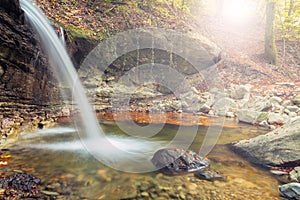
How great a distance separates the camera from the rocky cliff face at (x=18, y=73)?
4.07 m

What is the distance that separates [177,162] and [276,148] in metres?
1.85

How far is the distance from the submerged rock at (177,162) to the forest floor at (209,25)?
522 cm

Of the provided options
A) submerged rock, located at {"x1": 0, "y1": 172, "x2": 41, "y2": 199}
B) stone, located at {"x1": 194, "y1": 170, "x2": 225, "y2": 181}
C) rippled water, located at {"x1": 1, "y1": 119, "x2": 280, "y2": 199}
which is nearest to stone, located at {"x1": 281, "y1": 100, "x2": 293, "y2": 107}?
rippled water, located at {"x1": 1, "y1": 119, "x2": 280, "y2": 199}

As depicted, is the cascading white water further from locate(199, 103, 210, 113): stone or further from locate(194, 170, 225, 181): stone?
locate(199, 103, 210, 113): stone

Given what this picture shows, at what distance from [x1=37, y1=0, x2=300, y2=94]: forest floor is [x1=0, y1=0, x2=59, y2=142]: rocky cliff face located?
205 cm

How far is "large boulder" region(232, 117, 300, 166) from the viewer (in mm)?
3469

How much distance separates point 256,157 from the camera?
12.5 ft

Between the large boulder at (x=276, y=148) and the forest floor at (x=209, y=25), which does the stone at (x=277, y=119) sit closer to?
the large boulder at (x=276, y=148)

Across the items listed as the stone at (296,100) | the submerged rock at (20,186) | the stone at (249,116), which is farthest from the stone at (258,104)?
the submerged rock at (20,186)

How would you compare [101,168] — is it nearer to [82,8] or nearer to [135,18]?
[82,8]

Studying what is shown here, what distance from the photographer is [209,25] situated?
61.7ft

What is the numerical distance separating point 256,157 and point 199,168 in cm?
125

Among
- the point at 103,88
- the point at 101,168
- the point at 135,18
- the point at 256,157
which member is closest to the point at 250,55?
the point at 135,18

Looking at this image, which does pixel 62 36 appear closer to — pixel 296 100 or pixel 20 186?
pixel 20 186
